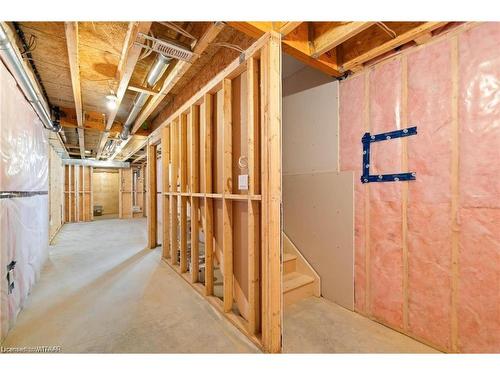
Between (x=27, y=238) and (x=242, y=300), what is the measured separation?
235 cm

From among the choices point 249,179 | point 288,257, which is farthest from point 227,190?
point 288,257

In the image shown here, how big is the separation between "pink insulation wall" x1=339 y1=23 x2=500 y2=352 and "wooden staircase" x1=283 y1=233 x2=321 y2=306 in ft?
1.61

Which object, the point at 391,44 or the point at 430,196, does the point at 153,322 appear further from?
the point at 391,44

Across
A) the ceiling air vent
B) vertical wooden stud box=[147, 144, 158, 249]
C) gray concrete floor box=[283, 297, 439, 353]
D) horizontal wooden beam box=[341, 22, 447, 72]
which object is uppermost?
the ceiling air vent

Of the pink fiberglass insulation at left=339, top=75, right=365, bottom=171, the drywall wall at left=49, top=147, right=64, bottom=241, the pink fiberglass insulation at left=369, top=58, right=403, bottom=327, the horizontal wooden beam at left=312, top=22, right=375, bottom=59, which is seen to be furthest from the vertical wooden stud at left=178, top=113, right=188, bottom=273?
the drywall wall at left=49, top=147, right=64, bottom=241

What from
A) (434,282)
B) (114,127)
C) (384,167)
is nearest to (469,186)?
(384,167)

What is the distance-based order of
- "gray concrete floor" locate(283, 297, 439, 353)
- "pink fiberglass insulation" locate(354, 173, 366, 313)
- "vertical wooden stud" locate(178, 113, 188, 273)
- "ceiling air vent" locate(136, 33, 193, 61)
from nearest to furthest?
"gray concrete floor" locate(283, 297, 439, 353), "ceiling air vent" locate(136, 33, 193, 61), "pink fiberglass insulation" locate(354, 173, 366, 313), "vertical wooden stud" locate(178, 113, 188, 273)

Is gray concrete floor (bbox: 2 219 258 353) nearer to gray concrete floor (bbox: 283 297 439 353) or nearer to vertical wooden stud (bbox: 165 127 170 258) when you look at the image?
vertical wooden stud (bbox: 165 127 170 258)

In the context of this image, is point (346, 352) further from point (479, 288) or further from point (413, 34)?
point (413, 34)

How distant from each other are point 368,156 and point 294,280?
1538 mm

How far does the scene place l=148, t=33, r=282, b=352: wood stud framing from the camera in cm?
161

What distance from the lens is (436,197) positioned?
1.75m

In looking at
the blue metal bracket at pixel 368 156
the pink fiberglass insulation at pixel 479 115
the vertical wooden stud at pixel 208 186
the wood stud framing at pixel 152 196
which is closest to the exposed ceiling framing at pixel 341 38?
the pink fiberglass insulation at pixel 479 115
